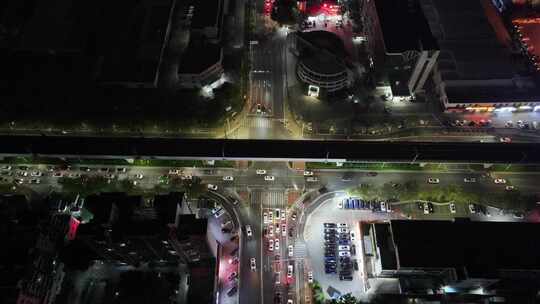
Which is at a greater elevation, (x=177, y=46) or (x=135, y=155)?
(x=177, y=46)

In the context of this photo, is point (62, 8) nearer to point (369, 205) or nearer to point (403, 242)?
point (369, 205)

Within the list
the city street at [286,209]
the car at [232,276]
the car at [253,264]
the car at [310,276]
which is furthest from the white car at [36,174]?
the car at [310,276]

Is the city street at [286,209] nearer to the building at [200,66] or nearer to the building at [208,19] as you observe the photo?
the building at [200,66]

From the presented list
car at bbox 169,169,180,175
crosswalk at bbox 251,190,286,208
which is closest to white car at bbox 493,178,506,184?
crosswalk at bbox 251,190,286,208

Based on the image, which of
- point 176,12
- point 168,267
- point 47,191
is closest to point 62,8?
point 176,12

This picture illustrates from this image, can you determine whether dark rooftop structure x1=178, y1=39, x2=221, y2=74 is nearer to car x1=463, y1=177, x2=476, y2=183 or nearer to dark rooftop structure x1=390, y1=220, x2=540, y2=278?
dark rooftop structure x1=390, y1=220, x2=540, y2=278
